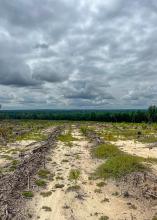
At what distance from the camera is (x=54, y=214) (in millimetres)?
16547

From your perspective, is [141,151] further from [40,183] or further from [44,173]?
[40,183]

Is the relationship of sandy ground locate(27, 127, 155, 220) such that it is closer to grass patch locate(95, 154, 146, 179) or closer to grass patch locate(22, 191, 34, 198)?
grass patch locate(22, 191, 34, 198)

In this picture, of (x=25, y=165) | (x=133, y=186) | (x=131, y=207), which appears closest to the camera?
(x=131, y=207)

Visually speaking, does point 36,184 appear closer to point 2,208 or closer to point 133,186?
point 2,208

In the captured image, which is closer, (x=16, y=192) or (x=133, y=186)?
(x=16, y=192)

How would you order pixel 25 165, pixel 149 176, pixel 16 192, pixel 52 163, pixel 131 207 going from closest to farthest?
pixel 131 207 → pixel 16 192 → pixel 149 176 → pixel 25 165 → pixel 52 163

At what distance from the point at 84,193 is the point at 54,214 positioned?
4.38 metres

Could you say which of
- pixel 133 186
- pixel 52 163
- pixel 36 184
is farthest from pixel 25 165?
pixel 133 186

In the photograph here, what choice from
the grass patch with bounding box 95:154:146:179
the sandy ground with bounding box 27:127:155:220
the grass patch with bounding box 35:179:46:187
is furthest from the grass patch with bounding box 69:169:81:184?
the grass patch with bounding box 35:179:46:187

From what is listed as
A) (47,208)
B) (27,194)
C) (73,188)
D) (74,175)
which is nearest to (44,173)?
(74,175)

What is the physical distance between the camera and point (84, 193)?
2056cm

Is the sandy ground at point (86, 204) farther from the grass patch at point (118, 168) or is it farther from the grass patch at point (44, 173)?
the grass patch at point (118, 168)

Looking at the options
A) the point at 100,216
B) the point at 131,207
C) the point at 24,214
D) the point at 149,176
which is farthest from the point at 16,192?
the point at 149,176

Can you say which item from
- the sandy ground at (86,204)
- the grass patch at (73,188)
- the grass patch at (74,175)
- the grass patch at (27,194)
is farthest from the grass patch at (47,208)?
the grass patch at (74,175)
